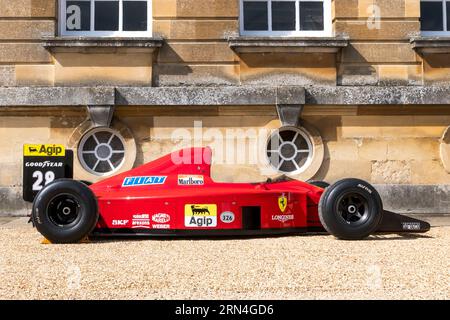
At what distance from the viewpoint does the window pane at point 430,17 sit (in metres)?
9.36

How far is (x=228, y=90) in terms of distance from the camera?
8648 mm

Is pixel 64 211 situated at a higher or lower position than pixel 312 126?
lower

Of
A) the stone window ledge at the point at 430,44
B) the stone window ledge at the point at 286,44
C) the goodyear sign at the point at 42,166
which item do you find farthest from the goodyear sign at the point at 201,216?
the stone window ledge at the point at 430,44

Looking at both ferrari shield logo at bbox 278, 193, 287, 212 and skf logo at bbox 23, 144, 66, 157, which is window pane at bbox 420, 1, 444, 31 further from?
skf logo at bbox 23, 144, 66, 157

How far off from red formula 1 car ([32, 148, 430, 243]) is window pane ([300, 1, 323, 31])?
3.85 meters

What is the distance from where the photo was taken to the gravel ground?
11.2 feet

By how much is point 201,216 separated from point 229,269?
1.75m

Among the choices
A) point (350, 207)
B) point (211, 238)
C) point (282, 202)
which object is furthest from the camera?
point (211, 238)

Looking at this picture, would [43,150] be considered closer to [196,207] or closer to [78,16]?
[196,207]

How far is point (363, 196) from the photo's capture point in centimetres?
571

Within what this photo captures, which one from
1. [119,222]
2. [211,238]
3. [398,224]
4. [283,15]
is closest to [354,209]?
[398,224]

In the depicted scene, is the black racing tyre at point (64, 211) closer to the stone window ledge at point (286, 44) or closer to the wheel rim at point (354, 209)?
the wheel rim at point (354, 209)

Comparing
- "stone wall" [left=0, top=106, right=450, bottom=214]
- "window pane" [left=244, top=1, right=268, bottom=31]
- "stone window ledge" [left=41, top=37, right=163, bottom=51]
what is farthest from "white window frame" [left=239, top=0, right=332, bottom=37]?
"stone window ledge" [left=41, top=37, right=163, bottom=51]

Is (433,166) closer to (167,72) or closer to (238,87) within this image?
(238,87)
